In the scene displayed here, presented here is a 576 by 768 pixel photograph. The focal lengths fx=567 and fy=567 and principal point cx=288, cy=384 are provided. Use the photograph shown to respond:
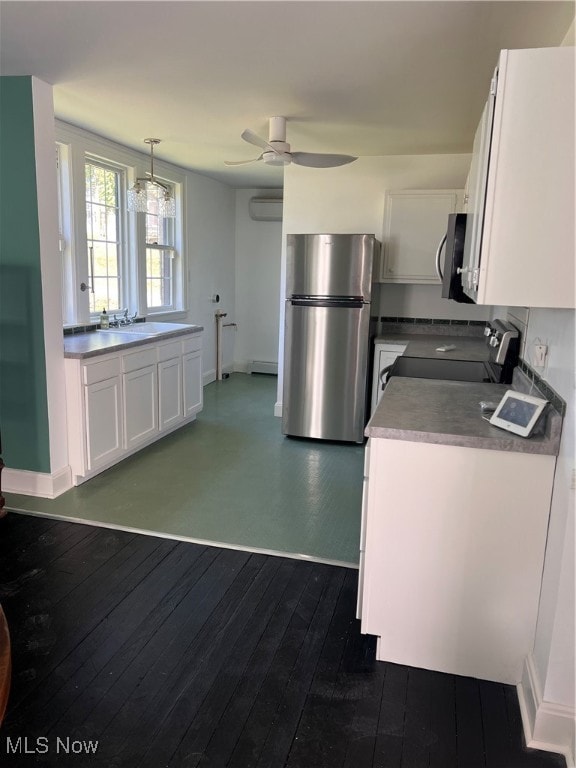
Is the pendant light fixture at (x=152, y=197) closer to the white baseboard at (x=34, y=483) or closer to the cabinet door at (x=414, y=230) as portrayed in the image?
the cabinet door at (x=414, y=230)

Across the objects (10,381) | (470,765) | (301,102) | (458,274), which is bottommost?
(470,765)

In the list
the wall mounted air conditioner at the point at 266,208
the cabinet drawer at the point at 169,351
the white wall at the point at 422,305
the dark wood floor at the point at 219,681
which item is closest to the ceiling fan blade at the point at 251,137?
the cabinet drawer at the point at 169,351

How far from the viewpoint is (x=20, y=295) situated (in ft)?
10.6

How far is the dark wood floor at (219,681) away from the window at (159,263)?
136 inches

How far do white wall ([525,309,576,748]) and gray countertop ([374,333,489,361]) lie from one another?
189 centimetres

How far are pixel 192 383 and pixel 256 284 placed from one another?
2709mm

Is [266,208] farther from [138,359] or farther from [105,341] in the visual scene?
[105,341]

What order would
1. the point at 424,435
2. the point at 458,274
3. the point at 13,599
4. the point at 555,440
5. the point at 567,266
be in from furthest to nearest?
the point at 458,274 → the point at 13,599 → the point at 424,435 → the point at 555,440 → the point at 567,266

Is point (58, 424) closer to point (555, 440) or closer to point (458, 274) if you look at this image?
point (458, 274)

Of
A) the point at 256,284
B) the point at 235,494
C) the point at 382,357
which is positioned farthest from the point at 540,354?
the point at 256,284

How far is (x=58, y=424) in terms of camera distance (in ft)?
11.3

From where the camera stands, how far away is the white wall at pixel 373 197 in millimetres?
4719

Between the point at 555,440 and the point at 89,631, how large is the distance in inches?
72.4

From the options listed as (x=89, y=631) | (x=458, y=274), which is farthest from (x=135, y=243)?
(x=89, y=631)
